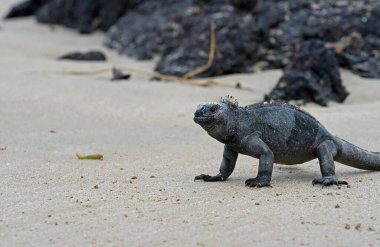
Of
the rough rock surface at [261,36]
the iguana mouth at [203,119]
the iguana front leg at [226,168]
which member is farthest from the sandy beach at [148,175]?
the iguana mouth at [203,119]

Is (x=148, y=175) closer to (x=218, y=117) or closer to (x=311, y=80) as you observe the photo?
(x=218, y=117)

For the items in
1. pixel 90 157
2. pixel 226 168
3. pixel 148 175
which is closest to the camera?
pixel 226 168

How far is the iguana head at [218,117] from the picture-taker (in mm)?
4793

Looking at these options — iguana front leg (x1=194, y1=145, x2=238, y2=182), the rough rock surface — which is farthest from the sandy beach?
the rough rock surface

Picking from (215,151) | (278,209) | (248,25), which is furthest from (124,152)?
(248,25)

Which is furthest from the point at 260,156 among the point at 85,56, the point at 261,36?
the point at 85,56

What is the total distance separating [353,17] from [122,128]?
16.8 ft

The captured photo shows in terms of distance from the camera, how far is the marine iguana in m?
4.89

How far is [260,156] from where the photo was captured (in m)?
4.89

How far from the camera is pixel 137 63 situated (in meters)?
11.4

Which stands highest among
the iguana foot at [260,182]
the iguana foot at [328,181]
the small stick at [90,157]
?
the iguana foot at [328,181]

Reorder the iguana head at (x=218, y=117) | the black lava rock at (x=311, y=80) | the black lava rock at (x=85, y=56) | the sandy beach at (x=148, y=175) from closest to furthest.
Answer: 1. the sandy beach at (x=148, y=175)
2. the iguana head at (x=218, y=117)
3. the black lava rock at (x=311, y=80)
4. the black lava rock at (x=85, y=56)

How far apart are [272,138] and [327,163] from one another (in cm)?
45

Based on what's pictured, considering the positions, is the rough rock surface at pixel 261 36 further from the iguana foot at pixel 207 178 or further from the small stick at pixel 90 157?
the iguana foot at pixel 207 178
